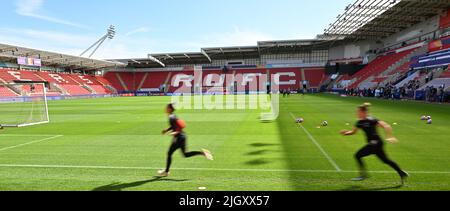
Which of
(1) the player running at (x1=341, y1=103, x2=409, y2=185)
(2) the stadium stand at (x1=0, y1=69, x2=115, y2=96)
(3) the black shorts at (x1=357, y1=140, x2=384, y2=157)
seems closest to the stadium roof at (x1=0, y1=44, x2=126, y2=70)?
(2) the stadium stand at (x1=0, y1=69, x2=115, y2=96)

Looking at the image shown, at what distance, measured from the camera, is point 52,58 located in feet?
209

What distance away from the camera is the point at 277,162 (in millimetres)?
8305

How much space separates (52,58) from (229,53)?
144ft

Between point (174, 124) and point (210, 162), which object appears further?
point (210, 162)

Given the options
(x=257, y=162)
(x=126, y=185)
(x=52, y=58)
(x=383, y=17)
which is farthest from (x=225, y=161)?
(x=52, y=58)

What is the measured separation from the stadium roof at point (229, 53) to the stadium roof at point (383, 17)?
13.0 m

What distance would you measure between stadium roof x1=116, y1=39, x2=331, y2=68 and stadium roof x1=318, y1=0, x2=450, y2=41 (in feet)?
42.8

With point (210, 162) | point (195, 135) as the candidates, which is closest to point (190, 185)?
point (210, 162)

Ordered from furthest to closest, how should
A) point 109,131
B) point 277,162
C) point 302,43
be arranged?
point 302,43 → point 109,131 → point 277,162

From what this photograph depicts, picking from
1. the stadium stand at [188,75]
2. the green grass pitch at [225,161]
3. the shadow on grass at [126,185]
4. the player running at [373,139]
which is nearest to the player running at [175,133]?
A: the shadow on grass at [126,185]

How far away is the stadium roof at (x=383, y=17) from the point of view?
39688 millimetres

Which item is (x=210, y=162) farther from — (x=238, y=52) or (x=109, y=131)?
(x=238, y=52)

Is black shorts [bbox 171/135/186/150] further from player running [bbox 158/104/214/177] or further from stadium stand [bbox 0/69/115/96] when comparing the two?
stadium stand [bbox 0/69/115/96]

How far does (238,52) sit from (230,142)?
238 feet
